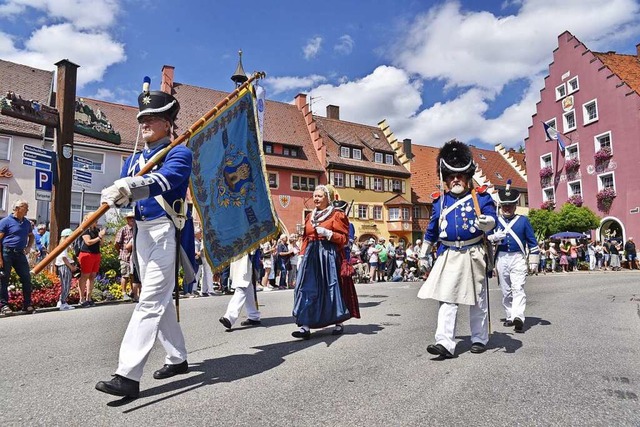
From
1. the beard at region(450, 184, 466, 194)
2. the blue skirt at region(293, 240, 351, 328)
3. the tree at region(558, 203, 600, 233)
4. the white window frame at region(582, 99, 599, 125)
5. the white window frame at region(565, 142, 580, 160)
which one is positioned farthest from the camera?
the white window frame at region(565, 142, 580, 160)

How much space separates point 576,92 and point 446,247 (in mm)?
38452

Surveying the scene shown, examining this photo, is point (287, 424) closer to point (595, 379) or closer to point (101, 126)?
Result: point (595, 379)

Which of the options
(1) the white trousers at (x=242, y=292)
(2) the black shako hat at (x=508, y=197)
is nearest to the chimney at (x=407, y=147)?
(2) the black shako hat at (x=508, y=197)

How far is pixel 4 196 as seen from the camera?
31016 mm

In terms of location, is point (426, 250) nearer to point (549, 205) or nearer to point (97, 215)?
point (97, 215)

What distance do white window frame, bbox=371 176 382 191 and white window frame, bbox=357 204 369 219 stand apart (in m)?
1.93

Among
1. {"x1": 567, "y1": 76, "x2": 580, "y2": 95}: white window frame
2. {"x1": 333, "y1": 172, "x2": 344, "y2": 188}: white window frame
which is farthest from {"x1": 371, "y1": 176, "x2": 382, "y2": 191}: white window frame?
{"x1": 567, "y1": 76, "x2": 580, "y2": 95}: white window frame

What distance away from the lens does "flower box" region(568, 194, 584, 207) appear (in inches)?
1448

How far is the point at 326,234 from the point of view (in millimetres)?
6230

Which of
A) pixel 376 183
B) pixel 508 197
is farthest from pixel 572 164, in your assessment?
pixel 508 197

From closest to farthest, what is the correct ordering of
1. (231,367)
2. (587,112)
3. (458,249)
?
(231,367) < (458,249) < (587,112)

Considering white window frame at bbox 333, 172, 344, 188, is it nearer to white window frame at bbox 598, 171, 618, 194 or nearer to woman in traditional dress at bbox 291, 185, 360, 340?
white window frame at bbox 598, 171, 618, 194

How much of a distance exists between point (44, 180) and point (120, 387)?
9.95 meters

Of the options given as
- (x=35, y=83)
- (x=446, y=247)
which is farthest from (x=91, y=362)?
(x=35, y=83)
